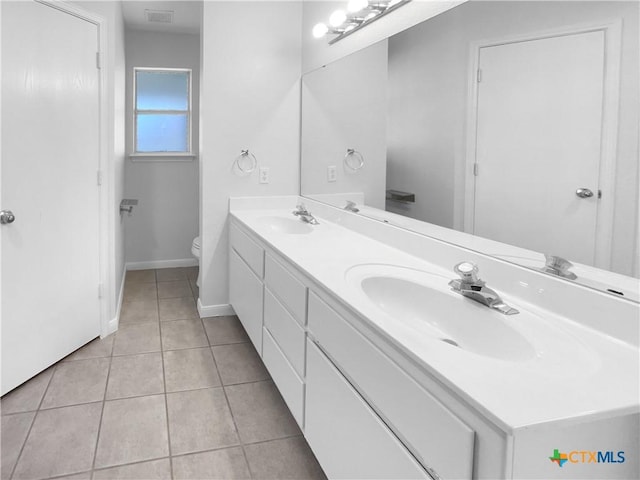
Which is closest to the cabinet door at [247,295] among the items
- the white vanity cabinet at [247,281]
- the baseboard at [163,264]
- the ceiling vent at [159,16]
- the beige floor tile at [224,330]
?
the white vanity cabinet at [247,281]

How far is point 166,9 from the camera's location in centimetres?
385

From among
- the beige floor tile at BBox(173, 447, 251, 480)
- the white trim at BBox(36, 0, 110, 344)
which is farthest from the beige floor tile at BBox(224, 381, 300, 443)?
the white trim at BBox(36, 0, 110, 344)

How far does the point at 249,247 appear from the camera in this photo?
8.84ft

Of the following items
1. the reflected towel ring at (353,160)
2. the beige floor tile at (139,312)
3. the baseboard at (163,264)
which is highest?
the reflected towel ring at (353,160)

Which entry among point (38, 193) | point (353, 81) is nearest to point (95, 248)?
point (38, 193)

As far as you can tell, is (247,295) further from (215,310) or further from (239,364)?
(215,310)

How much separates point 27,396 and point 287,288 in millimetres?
1415

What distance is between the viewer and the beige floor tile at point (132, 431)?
192cm

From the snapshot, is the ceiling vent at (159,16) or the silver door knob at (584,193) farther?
the ceiling vent at (159,16)

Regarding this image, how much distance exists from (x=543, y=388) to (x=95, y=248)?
2.70m

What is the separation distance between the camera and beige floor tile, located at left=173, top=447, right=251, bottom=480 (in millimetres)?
1807

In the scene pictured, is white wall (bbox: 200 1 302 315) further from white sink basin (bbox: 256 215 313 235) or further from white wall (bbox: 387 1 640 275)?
white wall (bbox: 387 1 640 275)

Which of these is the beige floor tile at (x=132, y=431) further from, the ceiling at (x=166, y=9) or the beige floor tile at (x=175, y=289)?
the ceiling at (x=166, y=9)

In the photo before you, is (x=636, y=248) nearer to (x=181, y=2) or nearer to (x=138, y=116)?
(x=181, y=2)
